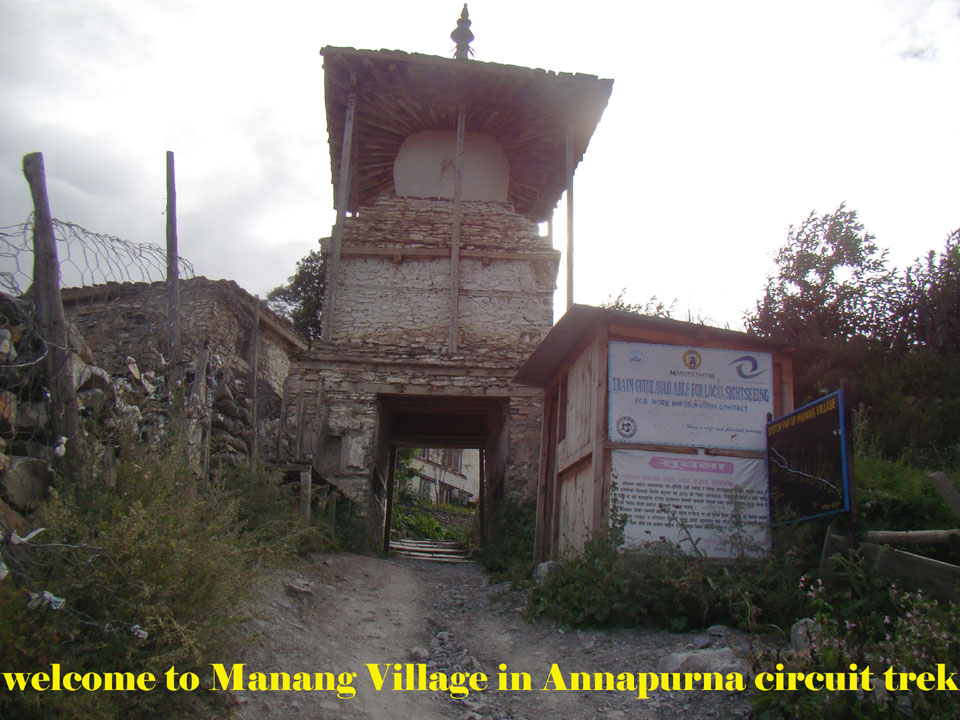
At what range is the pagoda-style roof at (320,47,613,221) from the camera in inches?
534

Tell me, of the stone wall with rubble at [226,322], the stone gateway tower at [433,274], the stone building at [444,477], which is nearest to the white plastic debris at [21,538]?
the stone gateway tower at [433,274]

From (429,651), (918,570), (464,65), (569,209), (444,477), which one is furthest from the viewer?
(444,477)

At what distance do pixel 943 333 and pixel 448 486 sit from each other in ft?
77.0

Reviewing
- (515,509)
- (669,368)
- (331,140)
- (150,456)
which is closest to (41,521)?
(150,456)

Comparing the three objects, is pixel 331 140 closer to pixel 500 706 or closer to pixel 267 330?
pixel 267 330

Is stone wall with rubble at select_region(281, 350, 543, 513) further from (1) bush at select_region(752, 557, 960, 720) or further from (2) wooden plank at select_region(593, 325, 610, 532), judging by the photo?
(1) bush at select_region(752, 557, 960, 720)

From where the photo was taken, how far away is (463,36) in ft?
60.1

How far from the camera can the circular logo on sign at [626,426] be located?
6.63m

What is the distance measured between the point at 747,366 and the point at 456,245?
7.57 m

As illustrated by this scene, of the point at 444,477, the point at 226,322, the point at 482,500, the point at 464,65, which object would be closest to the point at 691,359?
the point at 464,65

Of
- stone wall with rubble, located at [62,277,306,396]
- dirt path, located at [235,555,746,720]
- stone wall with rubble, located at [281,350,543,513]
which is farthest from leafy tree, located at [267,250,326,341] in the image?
dirt path, located at [235,555,746,720]

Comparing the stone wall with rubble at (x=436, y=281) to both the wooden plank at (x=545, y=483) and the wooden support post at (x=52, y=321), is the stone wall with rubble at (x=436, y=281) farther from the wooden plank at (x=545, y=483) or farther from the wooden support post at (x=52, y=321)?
the wooden support post at (x=52, y=321)

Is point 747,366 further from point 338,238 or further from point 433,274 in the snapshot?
point 338,238

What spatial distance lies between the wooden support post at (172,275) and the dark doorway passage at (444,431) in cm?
592
